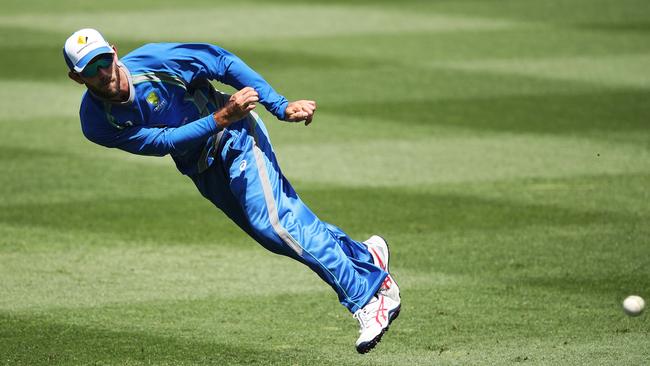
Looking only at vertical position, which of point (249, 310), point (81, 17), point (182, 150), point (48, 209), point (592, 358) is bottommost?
point (81, 17)

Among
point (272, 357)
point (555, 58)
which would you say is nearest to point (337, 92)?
point (555, 58)

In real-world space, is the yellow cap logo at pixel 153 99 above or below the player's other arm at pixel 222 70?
below

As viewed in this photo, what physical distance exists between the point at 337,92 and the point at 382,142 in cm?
254

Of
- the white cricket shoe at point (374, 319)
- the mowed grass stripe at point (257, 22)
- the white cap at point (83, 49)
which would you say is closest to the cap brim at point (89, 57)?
the white cap at point (83, 49)

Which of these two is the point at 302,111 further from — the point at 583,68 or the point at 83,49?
the point at 583,68

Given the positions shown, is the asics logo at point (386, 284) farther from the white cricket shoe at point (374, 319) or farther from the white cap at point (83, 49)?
the white cap at point (83, 49)

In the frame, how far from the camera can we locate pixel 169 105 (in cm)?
706

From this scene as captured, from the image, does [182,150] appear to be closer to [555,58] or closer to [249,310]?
[249,310]

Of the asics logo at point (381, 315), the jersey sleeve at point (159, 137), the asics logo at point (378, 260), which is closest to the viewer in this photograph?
the jersey sleeve at point (159, 137)

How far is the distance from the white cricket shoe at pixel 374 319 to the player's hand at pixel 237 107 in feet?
4.47

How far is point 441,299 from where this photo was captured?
340 inches

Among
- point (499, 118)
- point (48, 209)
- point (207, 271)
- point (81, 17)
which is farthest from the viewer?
point (81, 17)

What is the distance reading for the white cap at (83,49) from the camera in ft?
21.5

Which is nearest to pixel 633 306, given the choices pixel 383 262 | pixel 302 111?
pixel 383 262
